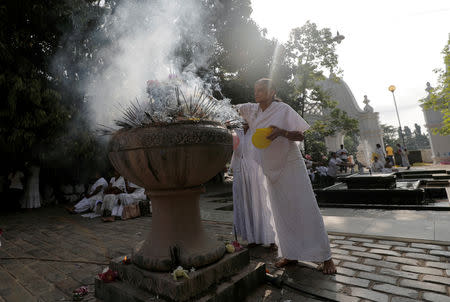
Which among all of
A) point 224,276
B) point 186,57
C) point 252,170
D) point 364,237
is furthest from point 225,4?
point 224,276

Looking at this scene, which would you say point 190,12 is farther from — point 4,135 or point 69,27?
point 4,135

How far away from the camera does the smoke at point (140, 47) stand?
492cm

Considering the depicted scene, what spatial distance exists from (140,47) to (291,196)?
4.57 metres

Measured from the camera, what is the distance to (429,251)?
2.69 m

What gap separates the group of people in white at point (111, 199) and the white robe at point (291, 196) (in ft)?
15.5

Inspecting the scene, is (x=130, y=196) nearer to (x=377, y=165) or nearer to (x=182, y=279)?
(x=182, y=279)

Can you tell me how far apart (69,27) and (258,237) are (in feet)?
27.7

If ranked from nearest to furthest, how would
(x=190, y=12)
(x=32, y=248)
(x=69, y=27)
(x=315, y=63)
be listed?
(x=32, y=248) < (x=190, y=12) < (x=69, y=27) < (x=315, y=63)

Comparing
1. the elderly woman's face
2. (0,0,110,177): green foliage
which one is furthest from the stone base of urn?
(0,0,110,177): green foliage

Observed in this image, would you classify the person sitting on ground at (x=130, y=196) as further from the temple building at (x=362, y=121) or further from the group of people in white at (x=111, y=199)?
the temple building at (x=362, y=121)

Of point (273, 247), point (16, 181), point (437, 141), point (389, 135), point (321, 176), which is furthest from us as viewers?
point (389, 135)

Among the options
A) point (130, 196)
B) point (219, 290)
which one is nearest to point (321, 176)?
point (130, 196)

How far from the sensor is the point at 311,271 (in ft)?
7.96

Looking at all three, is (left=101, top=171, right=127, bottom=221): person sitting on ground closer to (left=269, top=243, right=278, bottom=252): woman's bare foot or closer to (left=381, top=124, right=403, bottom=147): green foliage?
(left=269, top=243, right=278, bottom=252): woman's bare foot
